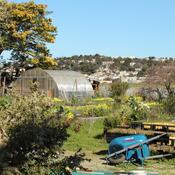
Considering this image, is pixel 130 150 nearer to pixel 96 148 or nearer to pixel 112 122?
pixel 96 148

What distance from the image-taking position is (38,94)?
22.4 ft

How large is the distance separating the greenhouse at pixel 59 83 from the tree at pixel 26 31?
5.55 m

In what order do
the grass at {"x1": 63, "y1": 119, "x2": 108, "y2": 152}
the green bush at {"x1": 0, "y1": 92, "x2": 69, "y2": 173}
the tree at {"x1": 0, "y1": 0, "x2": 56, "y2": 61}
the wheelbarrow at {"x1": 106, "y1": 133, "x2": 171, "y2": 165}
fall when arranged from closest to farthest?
the green bush at {"x1": 0, "y1": 92, "x2": 69, "y2": 173}
the wheelbarrow at {"x1": 106, "y1": 133, "x2": 171, "y2": 165}
the grass at {"x1": 63, "y1": 119, "x2": 108, "y2": 152}
the tree at {"x1": 0, "y1": 0, "x2": 56, "y2": 61}

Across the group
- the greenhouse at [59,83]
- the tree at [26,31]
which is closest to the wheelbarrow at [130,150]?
the greenhouse at [59,83]

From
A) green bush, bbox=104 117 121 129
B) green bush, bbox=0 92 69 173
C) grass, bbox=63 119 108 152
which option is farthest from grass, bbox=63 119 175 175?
green bush, bbox=0 92 69 173

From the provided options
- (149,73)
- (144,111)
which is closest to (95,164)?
(144,111)

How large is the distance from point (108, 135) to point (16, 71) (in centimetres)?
3085

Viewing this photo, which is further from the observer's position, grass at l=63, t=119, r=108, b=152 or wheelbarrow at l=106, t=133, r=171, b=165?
grass at l=63, t=119, r=108, b=152

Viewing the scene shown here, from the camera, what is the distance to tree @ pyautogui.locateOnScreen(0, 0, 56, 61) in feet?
141

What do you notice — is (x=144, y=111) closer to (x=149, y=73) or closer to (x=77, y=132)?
(x=77, y=132)

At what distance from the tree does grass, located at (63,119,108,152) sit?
2446 cm

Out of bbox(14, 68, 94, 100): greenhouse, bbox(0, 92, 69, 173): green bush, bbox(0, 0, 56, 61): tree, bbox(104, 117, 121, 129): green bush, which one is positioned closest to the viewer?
bbox(0, 92, 69, 173): green bush

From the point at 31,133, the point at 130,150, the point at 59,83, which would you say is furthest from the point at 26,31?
the point at 31,133

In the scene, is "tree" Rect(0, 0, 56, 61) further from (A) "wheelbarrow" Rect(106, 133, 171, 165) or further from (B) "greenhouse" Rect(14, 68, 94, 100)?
(A) "wheelbarrow" Rect(106, 133, 171, 165)
